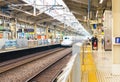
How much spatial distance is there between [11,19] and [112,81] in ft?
81.3

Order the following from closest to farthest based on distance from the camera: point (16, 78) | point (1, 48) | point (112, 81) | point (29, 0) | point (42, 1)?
point (112, 81) → point (16, 78) → point (1, 48) → point (29, 0) → point (42, 1)

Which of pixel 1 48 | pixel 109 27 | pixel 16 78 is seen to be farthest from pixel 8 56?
pixel 109 27

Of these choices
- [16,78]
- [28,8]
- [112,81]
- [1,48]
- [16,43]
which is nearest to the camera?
[112,81]

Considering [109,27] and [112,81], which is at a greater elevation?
[109,27]

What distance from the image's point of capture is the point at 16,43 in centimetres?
2056

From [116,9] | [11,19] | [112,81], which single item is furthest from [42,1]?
[112,81]

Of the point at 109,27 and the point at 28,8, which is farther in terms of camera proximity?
the point at 28,8

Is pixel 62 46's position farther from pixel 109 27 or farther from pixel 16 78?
pixel 16 78

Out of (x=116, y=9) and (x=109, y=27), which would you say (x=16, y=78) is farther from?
(x=109, y=27)

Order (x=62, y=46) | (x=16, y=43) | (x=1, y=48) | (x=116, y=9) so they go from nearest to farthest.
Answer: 1. (x=116, y=9)
2. (x=1, y=48)
3. (x=16, y=43)
4. (x=62, y=46)

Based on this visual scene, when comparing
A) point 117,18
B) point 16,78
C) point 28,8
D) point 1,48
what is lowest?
point 16,78

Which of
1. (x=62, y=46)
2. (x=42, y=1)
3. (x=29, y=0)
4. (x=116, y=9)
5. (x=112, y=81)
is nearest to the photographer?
(x=112, y=81)

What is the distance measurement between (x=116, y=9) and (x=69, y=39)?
29.7 m

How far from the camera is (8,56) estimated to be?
59.9 feet
